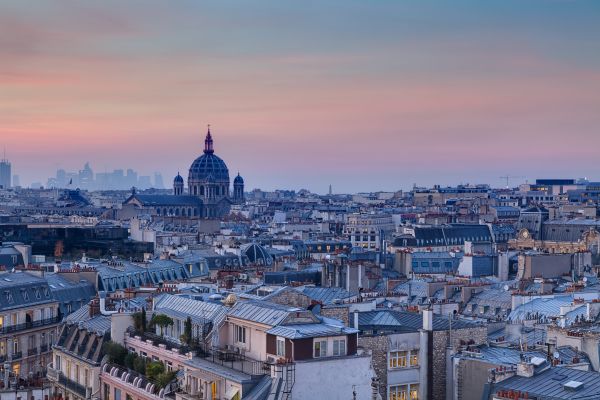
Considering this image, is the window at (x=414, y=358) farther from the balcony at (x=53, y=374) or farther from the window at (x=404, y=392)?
the balcony at (x=53, y=374)

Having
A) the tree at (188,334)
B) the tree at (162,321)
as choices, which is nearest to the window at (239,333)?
the tree at (188,334)

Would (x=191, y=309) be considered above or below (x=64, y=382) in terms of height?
above

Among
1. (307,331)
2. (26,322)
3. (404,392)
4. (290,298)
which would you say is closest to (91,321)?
(290,298)

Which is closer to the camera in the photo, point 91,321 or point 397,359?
point 397,359

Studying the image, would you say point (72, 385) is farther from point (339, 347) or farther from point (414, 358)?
point (339, 347)

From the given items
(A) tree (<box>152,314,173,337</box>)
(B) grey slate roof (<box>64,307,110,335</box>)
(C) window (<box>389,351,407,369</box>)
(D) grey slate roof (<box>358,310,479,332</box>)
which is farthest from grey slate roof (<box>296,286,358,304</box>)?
(A) tree (<box>152,314,173,337</box>)
